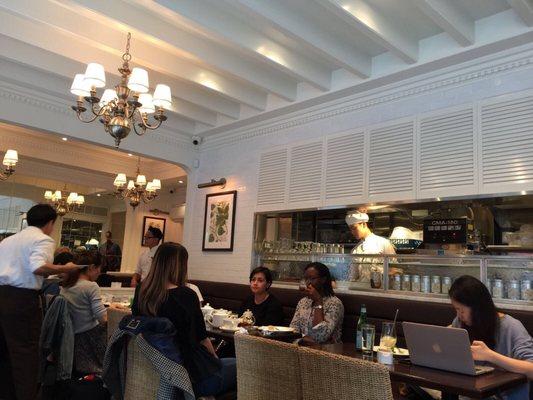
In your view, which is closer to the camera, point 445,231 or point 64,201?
point 445,231

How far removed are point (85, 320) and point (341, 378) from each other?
2546 millimetres

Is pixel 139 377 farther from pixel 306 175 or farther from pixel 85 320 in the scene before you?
pixel 306 175

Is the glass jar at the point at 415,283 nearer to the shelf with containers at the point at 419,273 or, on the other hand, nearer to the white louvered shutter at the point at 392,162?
the shelf with containers at the point at 419,273

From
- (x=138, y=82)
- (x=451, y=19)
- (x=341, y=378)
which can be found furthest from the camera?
(x=138, y=82)

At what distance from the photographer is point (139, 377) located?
7.97 feet

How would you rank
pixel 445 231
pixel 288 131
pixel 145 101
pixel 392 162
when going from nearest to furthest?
pixel 145 101 < pixel 445 231 < pixel 392 162 < pixel 288 131

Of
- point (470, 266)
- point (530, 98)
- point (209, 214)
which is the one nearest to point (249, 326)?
point (470, 266)

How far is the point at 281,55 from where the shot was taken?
14.3ft

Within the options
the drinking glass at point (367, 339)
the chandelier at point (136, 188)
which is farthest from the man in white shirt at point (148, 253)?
the drinking glass at point (367, 339)

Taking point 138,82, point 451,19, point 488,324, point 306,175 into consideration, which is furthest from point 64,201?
point 488,324

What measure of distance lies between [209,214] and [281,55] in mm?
2933

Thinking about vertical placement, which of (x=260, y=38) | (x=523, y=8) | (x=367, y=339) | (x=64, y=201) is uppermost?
(x=260, y=38)

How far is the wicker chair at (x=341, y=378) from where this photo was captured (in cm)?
164

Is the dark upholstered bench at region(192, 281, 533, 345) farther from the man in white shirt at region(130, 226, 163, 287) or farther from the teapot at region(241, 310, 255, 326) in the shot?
the man in white shirt at region(130, 226, 163, 287)
